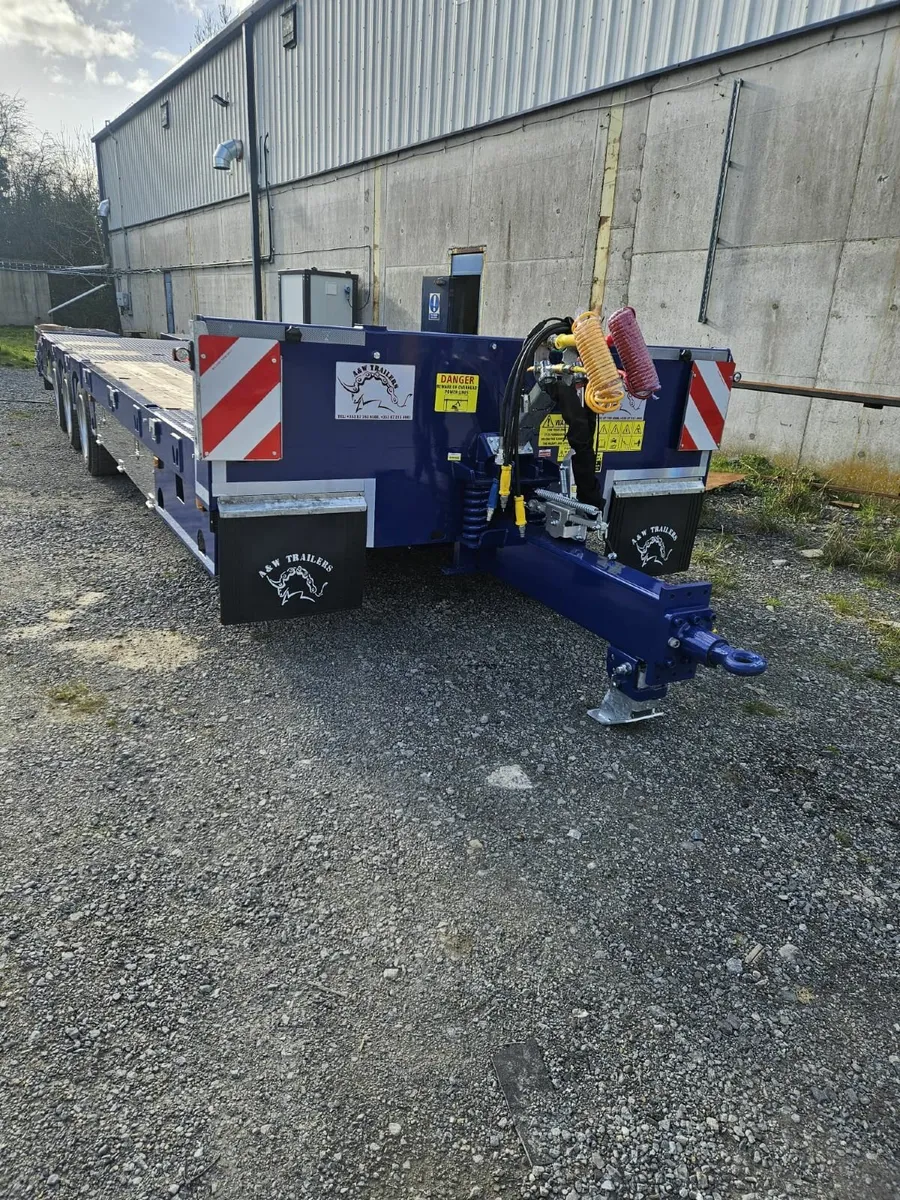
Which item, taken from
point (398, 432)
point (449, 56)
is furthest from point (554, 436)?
point (449, 56)

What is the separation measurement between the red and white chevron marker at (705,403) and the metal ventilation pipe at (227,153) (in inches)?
650

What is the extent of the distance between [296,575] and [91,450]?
468cm

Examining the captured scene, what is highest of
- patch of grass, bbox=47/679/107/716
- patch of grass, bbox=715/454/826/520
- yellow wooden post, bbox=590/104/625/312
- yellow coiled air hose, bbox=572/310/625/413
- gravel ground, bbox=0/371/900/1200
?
yellow wooden post, bbox=590/104/625/312

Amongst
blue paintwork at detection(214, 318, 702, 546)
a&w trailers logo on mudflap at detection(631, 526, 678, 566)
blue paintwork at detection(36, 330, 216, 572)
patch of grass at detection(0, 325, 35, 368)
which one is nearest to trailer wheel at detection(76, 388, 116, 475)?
blue paintwork at detection(36, 330, 216, 572)

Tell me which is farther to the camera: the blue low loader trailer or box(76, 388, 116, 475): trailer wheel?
box(76, 388, 116, 475): trailer wheel

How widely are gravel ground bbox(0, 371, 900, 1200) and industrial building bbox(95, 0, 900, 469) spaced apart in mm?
4440

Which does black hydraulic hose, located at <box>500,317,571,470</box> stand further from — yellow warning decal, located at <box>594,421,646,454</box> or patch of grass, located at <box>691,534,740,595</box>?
patch of grass, located at <box>691,534,740,595</box>

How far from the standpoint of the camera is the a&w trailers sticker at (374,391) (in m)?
3.40

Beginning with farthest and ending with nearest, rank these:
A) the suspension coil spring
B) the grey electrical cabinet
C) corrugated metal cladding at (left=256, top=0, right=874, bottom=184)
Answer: the grey electrical cabinet
corrugated metal cladding at (left=256, top=0, right=874, bottom=184)
the suspension coil spring

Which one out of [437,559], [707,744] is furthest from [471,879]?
[437,559]

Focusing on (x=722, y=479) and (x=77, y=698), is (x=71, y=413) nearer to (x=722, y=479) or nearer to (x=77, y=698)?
(x=77, y=698)

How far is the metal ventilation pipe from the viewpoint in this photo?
16969mm

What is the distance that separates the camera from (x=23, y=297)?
26.1 meters

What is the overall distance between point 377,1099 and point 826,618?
12.6ft
